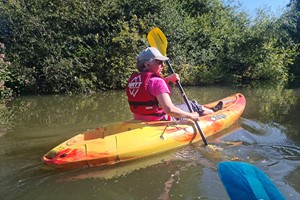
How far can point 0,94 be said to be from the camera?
977cm

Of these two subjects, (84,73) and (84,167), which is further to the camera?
(84,73)

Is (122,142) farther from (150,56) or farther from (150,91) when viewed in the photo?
(150,56)

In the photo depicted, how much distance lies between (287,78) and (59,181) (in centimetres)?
1496

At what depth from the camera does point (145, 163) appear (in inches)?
159

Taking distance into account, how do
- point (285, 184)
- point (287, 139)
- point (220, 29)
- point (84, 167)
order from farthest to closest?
1. point (220, 29)
2. point (287, 139)
3. point (84, 167)
4. point (285, 184)

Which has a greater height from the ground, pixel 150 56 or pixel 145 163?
pixel 150 56

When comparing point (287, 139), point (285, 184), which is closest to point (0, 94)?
point (287, 139)

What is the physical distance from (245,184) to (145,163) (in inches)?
93.3

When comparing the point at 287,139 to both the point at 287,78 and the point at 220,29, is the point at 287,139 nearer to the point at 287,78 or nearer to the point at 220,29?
the point at 220,29

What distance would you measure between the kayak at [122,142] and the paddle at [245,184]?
2195mm

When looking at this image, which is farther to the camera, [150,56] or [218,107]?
[218,107]

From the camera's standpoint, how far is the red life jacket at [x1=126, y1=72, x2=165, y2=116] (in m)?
4.24

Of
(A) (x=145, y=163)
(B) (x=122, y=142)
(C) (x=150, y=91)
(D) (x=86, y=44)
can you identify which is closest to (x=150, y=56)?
(C) (x=150, y=91)

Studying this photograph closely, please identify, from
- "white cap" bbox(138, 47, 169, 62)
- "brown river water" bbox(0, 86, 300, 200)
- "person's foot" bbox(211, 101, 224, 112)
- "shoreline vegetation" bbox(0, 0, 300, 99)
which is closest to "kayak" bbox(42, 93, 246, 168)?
"brown river water" bbox(0, 86, 300, 200)
